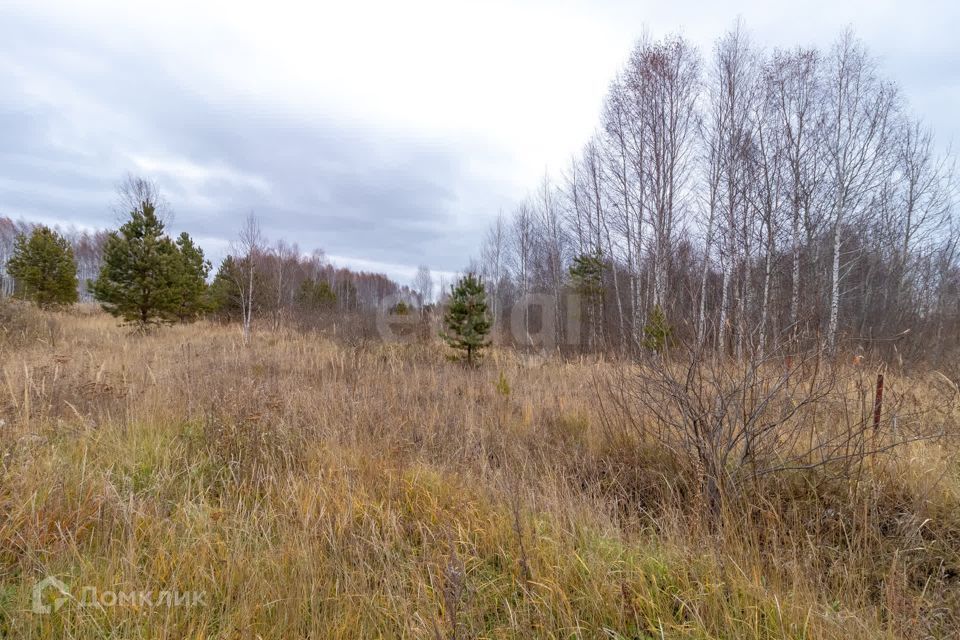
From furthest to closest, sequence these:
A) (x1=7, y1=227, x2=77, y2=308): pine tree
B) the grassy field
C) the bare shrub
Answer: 1. (x1=7, y1=227, x2=77, y2=308): pine tree
2. the bare shrub
3. the grassy field

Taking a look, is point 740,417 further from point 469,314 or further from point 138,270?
point 138,270

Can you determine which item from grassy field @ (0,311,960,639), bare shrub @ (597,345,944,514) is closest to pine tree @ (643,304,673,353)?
bare shrub @ (597,345,944,514)

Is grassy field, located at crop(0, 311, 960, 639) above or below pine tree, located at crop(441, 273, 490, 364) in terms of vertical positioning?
below

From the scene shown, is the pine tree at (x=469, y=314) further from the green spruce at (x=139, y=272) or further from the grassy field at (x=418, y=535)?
the green spruce at (x=139, y=272)

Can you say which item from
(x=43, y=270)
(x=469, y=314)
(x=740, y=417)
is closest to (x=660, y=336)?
(x=740, y=417)

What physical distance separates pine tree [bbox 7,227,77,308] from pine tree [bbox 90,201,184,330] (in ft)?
24.1

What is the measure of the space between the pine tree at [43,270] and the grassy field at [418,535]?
796 inches

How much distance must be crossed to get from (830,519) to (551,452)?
6.69 ft

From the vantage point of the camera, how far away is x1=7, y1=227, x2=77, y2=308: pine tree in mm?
16922

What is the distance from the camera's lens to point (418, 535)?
2283 mm

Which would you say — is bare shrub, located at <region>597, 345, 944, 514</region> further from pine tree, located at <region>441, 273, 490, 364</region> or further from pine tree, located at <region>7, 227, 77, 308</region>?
pine tree, located at <region>7, 227, 77, 308</region>

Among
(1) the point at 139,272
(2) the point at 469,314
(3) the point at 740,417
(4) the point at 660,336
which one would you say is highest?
(1) the point at 139,272

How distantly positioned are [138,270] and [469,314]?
39.7 ft

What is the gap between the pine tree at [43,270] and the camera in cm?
1692
